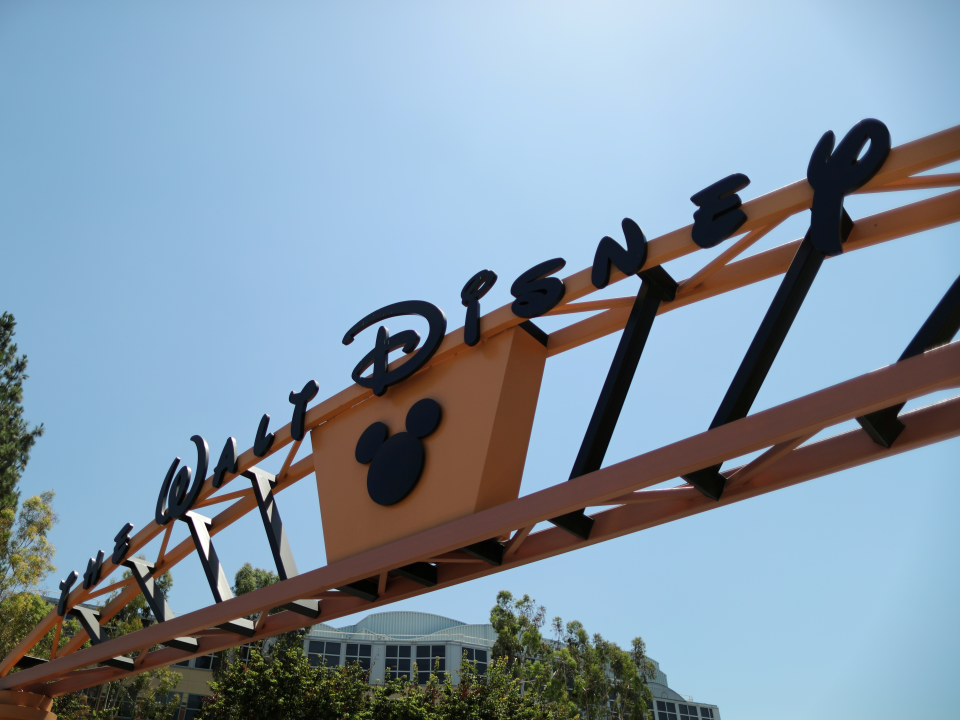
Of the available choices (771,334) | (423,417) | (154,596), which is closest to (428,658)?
(154,596)

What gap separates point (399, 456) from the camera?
11016 mm

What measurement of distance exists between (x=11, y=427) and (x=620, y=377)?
103 feet

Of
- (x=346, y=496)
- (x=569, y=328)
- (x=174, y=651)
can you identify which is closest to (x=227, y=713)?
(x=174, y=651)

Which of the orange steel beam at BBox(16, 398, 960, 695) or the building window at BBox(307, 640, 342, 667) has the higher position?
the building window at BBox(307, 640, 342, 667)

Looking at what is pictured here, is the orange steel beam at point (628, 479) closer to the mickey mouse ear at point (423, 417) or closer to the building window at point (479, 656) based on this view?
the mickey mouse ear at point (423, 417)

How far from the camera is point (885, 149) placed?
673 centimetres

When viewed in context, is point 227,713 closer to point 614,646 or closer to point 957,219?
point 614,646

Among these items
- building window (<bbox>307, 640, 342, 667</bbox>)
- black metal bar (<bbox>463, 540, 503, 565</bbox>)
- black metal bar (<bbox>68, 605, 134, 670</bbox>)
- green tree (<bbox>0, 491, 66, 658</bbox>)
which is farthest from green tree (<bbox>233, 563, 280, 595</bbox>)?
black metal bar (<bbox>463, 540, 503, 565</bbox>)

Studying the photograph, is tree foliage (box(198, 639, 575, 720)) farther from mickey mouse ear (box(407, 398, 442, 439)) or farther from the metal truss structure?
mickey mouse ear (box(407, 398, 442, 439))

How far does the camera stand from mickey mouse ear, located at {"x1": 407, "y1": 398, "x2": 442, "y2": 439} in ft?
35.1

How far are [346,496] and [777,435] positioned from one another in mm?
7243

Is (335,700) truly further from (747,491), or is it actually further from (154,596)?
(747,491)

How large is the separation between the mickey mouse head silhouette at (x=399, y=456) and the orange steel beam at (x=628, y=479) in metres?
0.98

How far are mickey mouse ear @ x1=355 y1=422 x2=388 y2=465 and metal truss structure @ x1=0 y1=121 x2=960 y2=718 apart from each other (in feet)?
2.55
